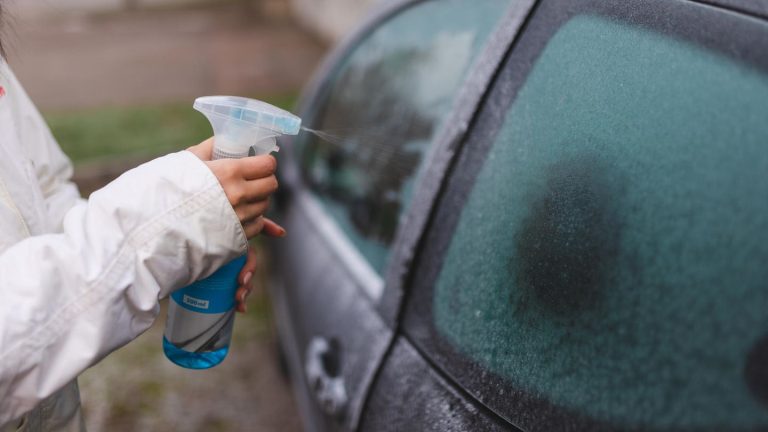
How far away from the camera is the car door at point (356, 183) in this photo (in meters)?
1.70

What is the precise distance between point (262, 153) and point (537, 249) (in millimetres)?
511

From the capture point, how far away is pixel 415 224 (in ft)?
4.94

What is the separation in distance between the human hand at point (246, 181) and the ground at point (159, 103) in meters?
0.53

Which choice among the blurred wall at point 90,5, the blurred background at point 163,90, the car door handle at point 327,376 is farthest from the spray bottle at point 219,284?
the blurred wall at point 90,5

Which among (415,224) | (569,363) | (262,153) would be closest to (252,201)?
(262,153)

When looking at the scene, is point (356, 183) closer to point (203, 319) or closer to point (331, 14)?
point (203, 319)

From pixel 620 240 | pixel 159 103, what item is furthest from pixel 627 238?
pixel 159 103

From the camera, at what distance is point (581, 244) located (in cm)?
110

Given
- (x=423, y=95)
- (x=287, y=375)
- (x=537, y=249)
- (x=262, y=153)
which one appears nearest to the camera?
(x=537, y=249)

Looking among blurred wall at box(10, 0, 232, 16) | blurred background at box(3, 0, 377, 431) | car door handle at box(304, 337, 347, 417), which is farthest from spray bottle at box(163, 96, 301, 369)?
blurred wall at box(10, 0, 232, 16)

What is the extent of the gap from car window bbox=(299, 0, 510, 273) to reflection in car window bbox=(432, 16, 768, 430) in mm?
554

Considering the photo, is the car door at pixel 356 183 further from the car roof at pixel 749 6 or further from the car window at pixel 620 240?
the car roof at pixel 749 6

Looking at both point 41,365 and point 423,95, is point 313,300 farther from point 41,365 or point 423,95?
point 41,365

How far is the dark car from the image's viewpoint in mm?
917
